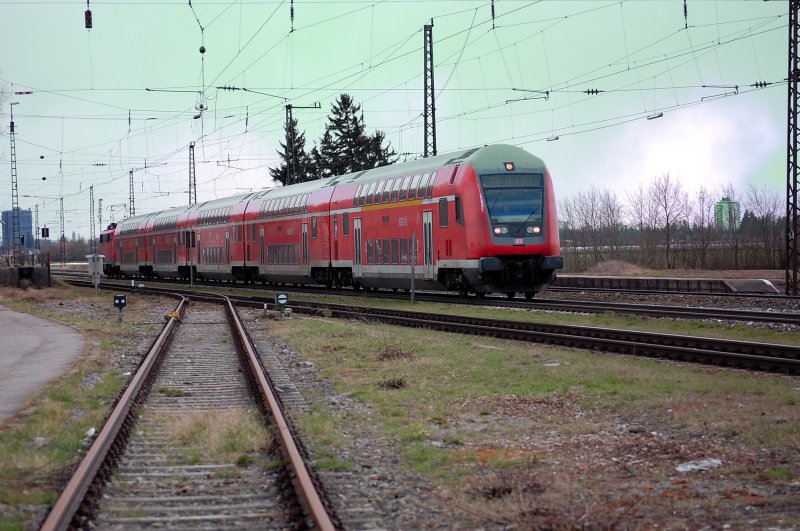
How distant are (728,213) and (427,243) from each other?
5634 centimetres

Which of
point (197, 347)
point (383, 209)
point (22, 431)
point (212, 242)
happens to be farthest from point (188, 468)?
point (212, 242)

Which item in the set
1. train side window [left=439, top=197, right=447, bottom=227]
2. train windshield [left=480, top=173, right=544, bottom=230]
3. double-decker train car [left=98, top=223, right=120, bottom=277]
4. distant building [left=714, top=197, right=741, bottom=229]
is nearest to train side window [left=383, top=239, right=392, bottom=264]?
train side window [left=439, top=197, right=447, bottom=227]

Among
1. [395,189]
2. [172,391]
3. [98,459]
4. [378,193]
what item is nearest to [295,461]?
[98,459]

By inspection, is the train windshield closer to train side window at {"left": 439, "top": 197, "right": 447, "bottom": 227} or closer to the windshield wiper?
the windshield wiper

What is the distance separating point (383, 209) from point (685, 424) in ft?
78.9

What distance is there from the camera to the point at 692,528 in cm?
604

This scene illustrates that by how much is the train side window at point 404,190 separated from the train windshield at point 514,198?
16.3ft

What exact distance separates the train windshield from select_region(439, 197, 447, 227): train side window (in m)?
2.03

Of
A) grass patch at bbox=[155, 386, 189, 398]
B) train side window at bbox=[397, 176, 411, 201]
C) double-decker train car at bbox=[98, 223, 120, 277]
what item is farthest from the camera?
double-decker train car at bbox=[98, 223, 120, 277]

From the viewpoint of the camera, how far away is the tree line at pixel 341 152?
8412 centimetres

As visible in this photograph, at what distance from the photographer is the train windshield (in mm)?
26984

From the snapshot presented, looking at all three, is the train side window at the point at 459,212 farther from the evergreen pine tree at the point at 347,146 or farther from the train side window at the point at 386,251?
the evergreen pine tree at the point at 347,146

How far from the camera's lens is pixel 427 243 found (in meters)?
29.9

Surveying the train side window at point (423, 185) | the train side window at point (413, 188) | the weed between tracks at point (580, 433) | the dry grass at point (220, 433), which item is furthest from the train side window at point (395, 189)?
the dry grass at point (220, 433)
